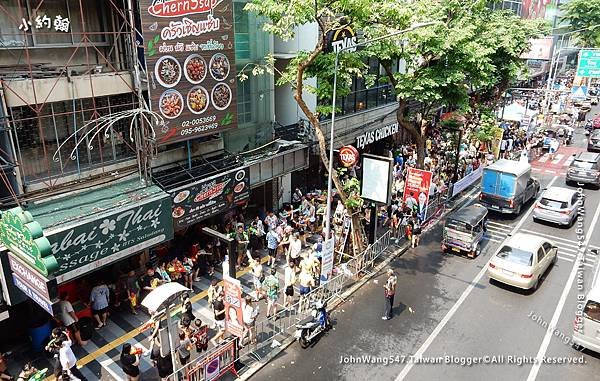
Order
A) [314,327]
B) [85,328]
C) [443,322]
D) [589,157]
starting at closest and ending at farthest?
[85,328] < [314,327] < [443,322] < [589,157]

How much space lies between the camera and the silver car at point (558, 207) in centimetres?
2308

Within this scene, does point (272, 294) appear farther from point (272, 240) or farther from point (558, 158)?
point (558, 158)

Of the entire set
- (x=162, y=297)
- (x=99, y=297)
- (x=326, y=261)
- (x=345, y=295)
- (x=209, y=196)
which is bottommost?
(x=345, y=295)

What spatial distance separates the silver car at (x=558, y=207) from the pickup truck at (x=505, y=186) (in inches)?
47.1

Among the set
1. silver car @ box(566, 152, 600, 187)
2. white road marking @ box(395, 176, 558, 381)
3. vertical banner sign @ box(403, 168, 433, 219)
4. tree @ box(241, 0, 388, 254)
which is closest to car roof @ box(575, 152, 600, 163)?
silver car @ box(566, 152, 600, 187)

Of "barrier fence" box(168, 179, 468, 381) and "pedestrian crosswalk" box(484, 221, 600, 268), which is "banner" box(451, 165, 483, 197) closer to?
"pedestrian crosswalk" box(484, 221, 600, 268)

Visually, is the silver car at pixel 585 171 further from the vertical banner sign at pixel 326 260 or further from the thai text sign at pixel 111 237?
the thai text sign at pixel 111 237

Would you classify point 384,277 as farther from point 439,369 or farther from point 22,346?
point 22,346

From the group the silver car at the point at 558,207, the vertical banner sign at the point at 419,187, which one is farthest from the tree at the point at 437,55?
the silver car at the point at 558,207

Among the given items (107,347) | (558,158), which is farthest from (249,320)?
(558,158)

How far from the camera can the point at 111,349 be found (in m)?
14.1

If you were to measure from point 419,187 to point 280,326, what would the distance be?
10609mm

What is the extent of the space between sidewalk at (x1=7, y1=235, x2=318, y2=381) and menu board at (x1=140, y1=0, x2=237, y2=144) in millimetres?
5961

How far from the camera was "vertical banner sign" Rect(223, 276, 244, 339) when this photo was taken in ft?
42.8
